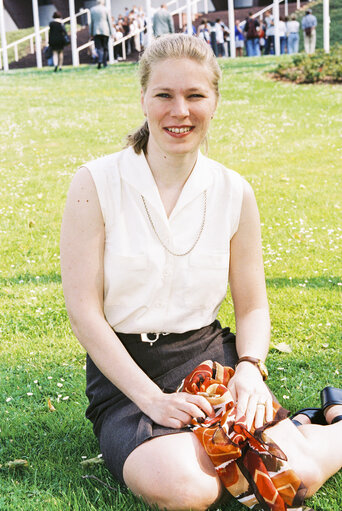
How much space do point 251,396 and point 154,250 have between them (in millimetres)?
658

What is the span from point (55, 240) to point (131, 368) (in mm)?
3932

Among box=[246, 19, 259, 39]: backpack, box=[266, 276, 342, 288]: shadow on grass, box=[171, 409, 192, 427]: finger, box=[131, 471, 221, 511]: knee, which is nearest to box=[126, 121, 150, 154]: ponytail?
box=[171, 409, 192, 427]: finger

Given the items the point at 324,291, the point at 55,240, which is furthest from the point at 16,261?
the point at 324,291

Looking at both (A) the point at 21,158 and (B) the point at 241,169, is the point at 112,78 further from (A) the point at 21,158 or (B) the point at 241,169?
(B) the point at 241,169

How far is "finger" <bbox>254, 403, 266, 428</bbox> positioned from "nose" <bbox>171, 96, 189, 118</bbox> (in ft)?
3.64

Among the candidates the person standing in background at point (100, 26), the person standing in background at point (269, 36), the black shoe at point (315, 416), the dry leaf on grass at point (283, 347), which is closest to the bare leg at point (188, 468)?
the black shoe at point (315, 416)

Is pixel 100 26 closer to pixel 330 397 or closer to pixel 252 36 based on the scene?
pixel 252 36

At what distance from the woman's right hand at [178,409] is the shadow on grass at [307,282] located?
2737mm

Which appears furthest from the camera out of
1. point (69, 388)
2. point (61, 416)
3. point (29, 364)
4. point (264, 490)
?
point (29, 364)

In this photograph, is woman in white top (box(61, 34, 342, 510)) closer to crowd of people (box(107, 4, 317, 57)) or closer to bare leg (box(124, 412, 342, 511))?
bare leg (box(124, 412, 342, 511))

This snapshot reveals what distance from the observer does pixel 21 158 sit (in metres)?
10.7

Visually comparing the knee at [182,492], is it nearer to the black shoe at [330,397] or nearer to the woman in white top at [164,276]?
the woman in white top at [164,276]

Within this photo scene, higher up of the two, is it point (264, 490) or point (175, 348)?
point (175, 348)

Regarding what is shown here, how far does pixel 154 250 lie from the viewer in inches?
110
